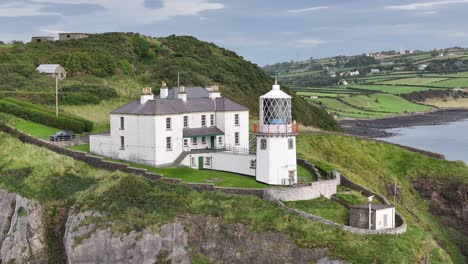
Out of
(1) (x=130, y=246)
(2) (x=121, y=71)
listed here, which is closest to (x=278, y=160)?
(1) (x=130, y=246)

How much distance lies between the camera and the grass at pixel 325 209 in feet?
124

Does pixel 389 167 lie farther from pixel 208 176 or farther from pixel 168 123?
pixel 168 123

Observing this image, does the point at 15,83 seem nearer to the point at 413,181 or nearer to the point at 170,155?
the point at 170,155

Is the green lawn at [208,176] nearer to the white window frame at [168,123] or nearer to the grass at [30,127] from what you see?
the white window frame at [168,123]

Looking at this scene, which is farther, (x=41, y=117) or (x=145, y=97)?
(x=41, y=117)

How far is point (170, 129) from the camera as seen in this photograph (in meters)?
45.2

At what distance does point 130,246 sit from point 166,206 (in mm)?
3076

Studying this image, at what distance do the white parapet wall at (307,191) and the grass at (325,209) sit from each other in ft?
1.36

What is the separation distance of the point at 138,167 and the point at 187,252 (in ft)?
33.8

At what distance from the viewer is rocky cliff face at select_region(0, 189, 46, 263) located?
38.8 metres

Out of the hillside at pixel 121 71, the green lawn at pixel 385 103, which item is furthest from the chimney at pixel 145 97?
the green lawn at pixel 385 103

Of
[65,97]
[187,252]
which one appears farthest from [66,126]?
[187,252]

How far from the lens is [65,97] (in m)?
66.0

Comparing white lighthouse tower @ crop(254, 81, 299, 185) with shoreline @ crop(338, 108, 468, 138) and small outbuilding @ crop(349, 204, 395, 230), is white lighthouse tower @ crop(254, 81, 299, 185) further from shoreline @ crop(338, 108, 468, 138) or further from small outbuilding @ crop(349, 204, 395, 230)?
shoreline @ crop(338, 108, 468, 138)
